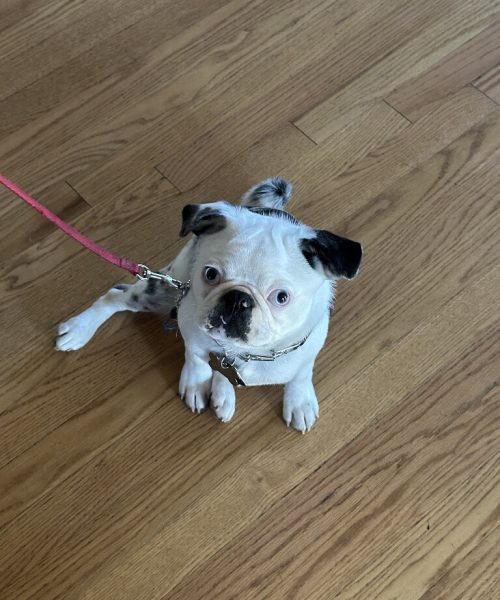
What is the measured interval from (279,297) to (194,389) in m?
0.58

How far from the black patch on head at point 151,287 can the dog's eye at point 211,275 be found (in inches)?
17.4

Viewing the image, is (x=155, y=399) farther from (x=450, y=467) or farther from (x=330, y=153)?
(x=330, y=153)

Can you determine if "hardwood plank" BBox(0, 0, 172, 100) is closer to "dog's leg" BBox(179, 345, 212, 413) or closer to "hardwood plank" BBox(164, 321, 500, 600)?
"dog's leg" BBox(179, 345, 212, 413)

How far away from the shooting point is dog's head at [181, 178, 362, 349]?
4.65ft

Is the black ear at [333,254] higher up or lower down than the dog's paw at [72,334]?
higher up

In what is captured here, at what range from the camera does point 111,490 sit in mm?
1853

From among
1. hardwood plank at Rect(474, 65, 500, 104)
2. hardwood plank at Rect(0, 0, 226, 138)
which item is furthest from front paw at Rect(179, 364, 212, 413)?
hardwood plank at Rect(474, 65, 500, 104)

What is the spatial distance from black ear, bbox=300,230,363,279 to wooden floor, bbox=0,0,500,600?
64 centimetres

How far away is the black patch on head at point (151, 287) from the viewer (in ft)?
6.22

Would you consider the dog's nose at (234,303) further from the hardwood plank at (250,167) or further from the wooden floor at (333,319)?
the hardwood plank at (250,167)

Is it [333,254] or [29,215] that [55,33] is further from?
[333,254]

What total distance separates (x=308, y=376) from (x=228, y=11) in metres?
1.46

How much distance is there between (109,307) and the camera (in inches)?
77.7

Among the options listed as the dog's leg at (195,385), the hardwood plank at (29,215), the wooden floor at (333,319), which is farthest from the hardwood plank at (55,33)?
the dog's leg at (195,385)
